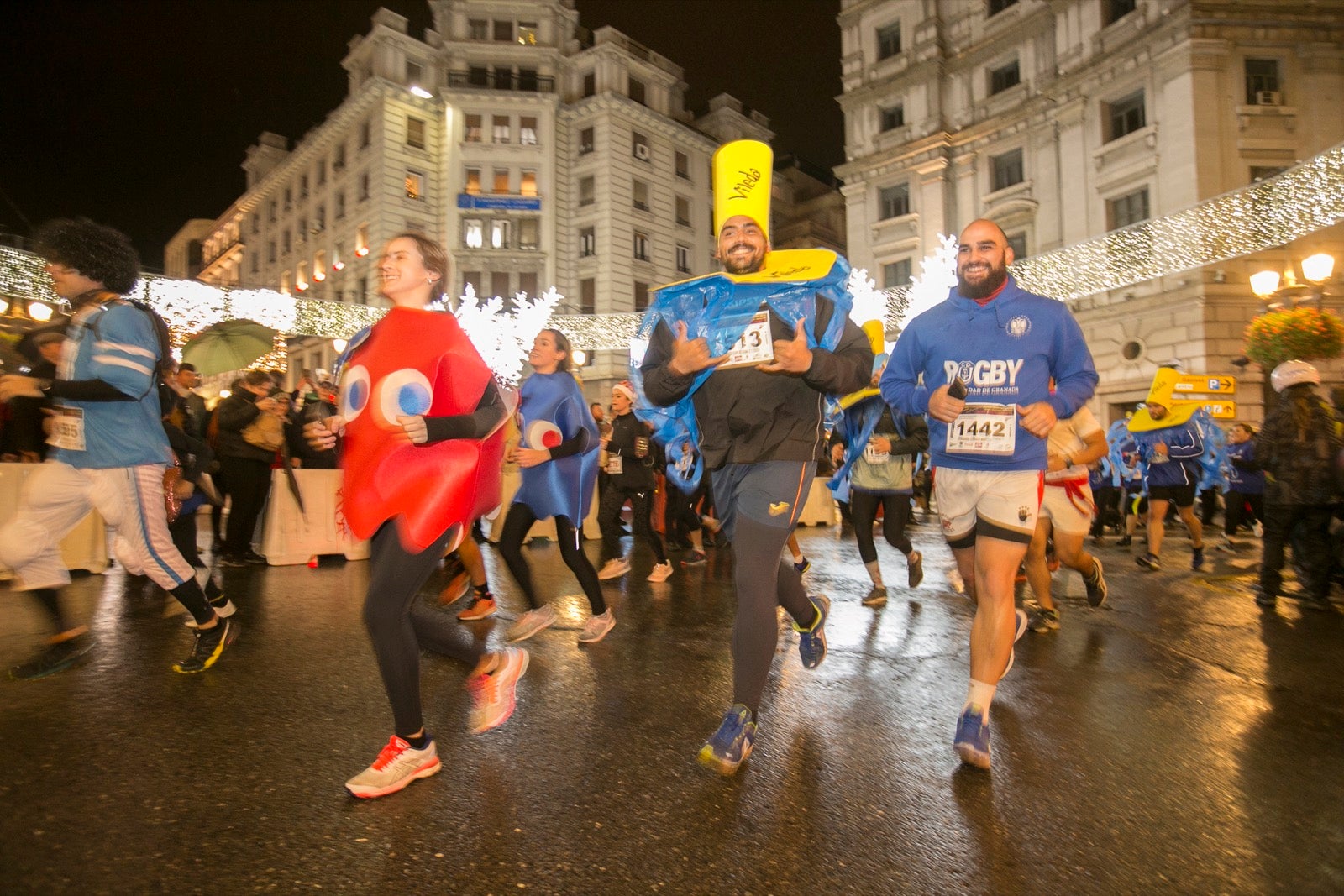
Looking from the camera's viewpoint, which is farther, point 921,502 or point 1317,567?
point 921,502

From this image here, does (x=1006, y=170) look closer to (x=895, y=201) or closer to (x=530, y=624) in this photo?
(x=895, y=201)

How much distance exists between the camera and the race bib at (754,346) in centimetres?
315

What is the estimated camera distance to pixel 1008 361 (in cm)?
338

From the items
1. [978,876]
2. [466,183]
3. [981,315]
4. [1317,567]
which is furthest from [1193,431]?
[466,183]

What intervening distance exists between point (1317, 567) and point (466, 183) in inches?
1576

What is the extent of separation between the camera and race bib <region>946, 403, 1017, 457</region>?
3283 millimetres

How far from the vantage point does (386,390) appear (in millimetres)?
2893

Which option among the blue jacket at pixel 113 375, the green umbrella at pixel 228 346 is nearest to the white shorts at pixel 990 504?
the blue jacket at pixel 113 375

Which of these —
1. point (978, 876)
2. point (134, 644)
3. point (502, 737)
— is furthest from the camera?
point (134, 644)

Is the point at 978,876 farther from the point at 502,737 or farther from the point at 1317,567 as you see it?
the point at 1317,567

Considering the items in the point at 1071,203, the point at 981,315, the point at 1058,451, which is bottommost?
the point at 1058,451

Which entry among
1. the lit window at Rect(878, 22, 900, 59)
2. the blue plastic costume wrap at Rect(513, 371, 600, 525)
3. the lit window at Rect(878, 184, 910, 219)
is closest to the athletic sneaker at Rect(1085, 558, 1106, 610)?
the blue plastic costume wrap at Rect(513, 371, 600, 525)

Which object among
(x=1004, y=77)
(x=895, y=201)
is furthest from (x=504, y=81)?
(x=1004, y=77)

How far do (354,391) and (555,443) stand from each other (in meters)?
2.26
